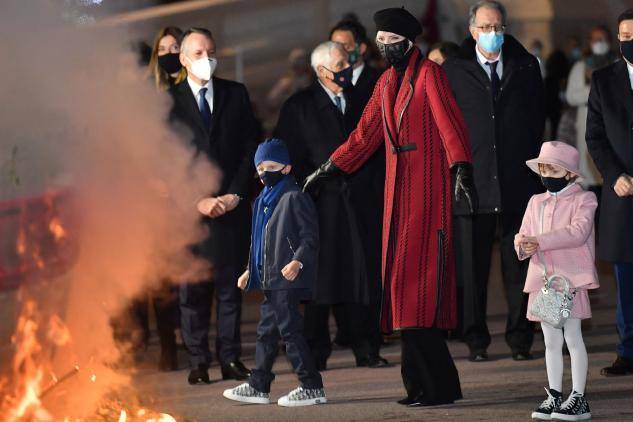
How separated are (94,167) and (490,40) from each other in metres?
3.46

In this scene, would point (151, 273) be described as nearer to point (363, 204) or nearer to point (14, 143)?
point (363, 204)

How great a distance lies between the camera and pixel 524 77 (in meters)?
11.1

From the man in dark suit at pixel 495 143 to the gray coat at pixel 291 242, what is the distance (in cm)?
192

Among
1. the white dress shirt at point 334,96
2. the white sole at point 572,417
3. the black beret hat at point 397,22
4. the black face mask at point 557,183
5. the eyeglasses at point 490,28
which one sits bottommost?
the white sole at point 572,417

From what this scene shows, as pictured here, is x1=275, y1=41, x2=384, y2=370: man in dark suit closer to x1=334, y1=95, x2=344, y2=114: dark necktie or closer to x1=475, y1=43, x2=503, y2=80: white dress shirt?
x1=334, y1=95, x2=344, y2=114: dark necktie

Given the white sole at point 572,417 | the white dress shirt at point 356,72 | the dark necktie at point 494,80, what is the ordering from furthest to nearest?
the white dress shirt at point 356,72, the dark necktie at point 494,80, the white sole at point 572,417

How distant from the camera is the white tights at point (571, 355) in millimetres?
8531

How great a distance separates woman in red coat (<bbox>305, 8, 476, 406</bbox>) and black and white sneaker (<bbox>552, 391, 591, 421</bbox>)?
0.77m

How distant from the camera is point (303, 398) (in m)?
9.22

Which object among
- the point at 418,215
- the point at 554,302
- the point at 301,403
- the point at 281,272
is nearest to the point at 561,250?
the point at 554,302

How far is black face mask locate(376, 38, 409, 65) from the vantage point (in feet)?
29.7

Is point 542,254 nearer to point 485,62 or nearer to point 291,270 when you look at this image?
point 291,270

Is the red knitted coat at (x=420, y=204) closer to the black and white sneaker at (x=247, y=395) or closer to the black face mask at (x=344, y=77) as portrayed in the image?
the black and white sneaker at (x=247, y=395)

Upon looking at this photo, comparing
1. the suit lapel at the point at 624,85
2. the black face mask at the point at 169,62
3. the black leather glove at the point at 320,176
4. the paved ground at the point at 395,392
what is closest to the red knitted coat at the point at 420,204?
the black leather glove at the point at 320,176
